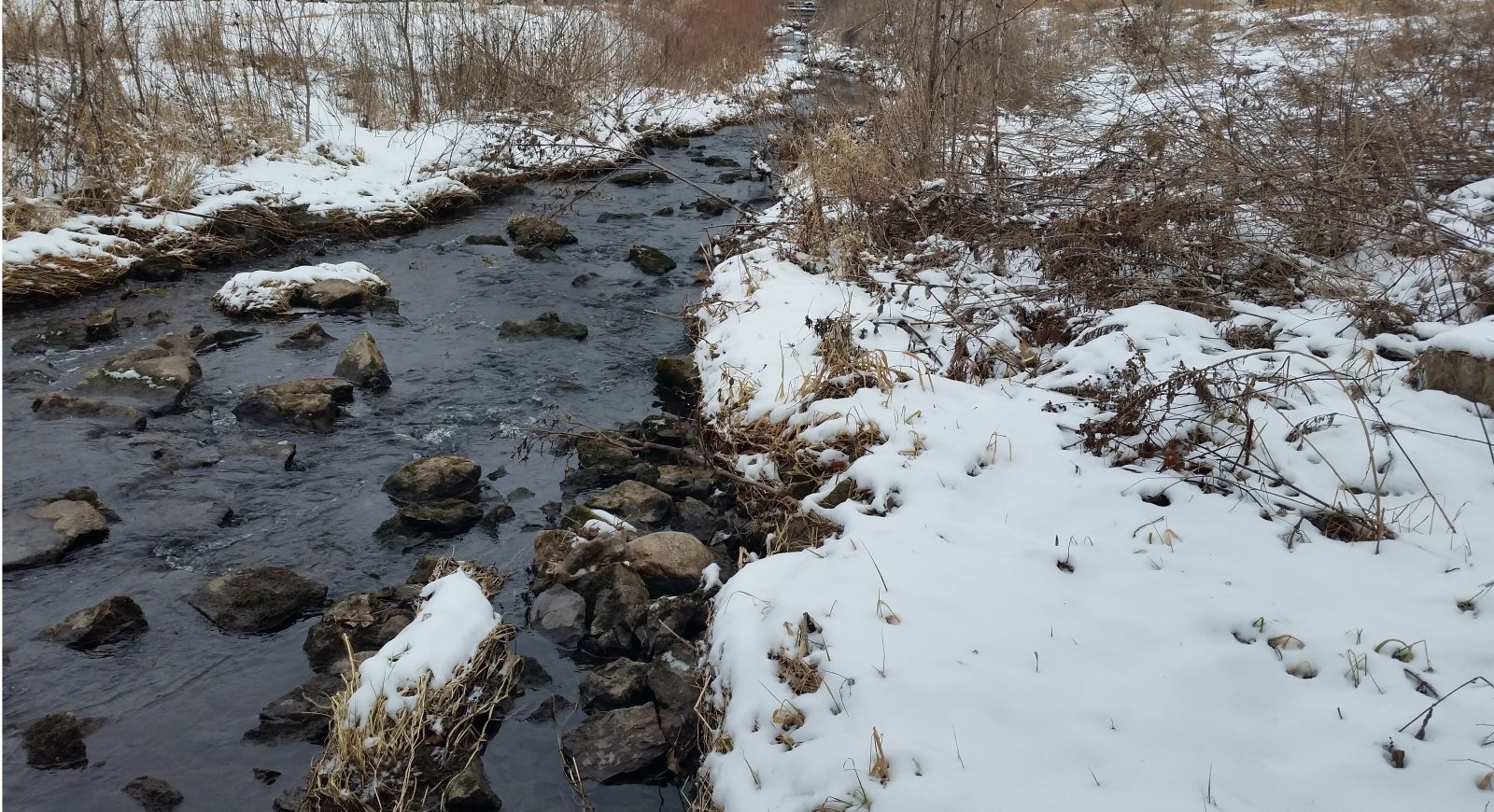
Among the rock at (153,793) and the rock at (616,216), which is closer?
the rock at (153,793)

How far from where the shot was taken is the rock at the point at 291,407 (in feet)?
17.6

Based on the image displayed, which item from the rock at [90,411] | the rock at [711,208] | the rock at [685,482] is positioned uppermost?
the rock at [711,208]

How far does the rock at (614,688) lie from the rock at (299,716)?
930mm

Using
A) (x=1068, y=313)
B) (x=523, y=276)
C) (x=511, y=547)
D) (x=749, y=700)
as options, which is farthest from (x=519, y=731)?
(x=523, y=276)

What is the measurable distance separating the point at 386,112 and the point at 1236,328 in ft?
35.0

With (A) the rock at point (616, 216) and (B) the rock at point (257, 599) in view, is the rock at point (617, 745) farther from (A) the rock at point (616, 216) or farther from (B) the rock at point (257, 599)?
(A) the rock at point (616, 216)

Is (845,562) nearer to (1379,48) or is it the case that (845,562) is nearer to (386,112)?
(1379,48)

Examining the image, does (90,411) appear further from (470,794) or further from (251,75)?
(251,75)

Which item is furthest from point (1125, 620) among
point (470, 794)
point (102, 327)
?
point (102, 327)

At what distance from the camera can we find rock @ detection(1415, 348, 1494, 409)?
10.6 ft

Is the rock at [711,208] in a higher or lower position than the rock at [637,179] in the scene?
lower

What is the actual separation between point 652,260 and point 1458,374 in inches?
249

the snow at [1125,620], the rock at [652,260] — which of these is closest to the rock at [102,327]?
the rock at [652,260]

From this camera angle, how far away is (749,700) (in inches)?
112
